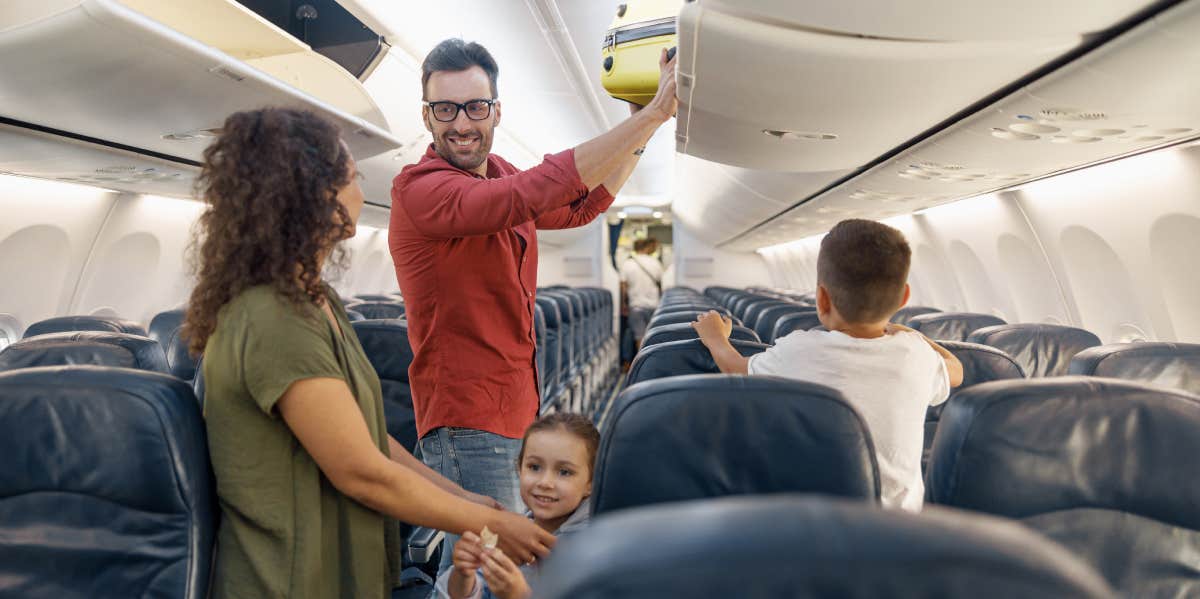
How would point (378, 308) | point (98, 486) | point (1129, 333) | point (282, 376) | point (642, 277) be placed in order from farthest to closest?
point (642, 277), point (378, 308), point (1129, 333), point (98, 486), point (282, 376)

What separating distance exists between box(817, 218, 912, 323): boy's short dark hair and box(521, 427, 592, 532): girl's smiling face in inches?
33.2

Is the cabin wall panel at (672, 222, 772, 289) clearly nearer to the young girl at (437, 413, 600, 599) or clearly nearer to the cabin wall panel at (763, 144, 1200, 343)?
the cabin wall panel at (763, 144, 1200, 343)

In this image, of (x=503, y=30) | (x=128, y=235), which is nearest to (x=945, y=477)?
(x=503, y=30)

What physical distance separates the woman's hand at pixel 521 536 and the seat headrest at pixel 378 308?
4983mm

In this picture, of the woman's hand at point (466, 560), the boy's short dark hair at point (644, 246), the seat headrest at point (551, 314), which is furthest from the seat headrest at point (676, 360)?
the boy's short dark hair at point (644, 246)

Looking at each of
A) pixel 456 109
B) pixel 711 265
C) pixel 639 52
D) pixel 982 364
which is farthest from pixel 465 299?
pixel 711 265

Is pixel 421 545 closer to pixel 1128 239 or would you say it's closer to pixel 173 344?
pixel 173 344

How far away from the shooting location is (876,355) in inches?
82.8

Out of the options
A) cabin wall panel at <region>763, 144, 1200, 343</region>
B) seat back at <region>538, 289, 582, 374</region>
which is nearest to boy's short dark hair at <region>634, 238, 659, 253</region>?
cabin wall panel at <region>763, 144, 1200, 343</region>

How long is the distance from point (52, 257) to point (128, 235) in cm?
85

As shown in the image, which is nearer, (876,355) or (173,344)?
(876,355)

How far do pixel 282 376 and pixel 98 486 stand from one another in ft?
1.59

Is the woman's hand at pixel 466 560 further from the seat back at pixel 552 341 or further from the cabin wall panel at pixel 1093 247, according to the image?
the seat back at pixel 552 341

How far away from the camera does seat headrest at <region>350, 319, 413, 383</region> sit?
132 inches
